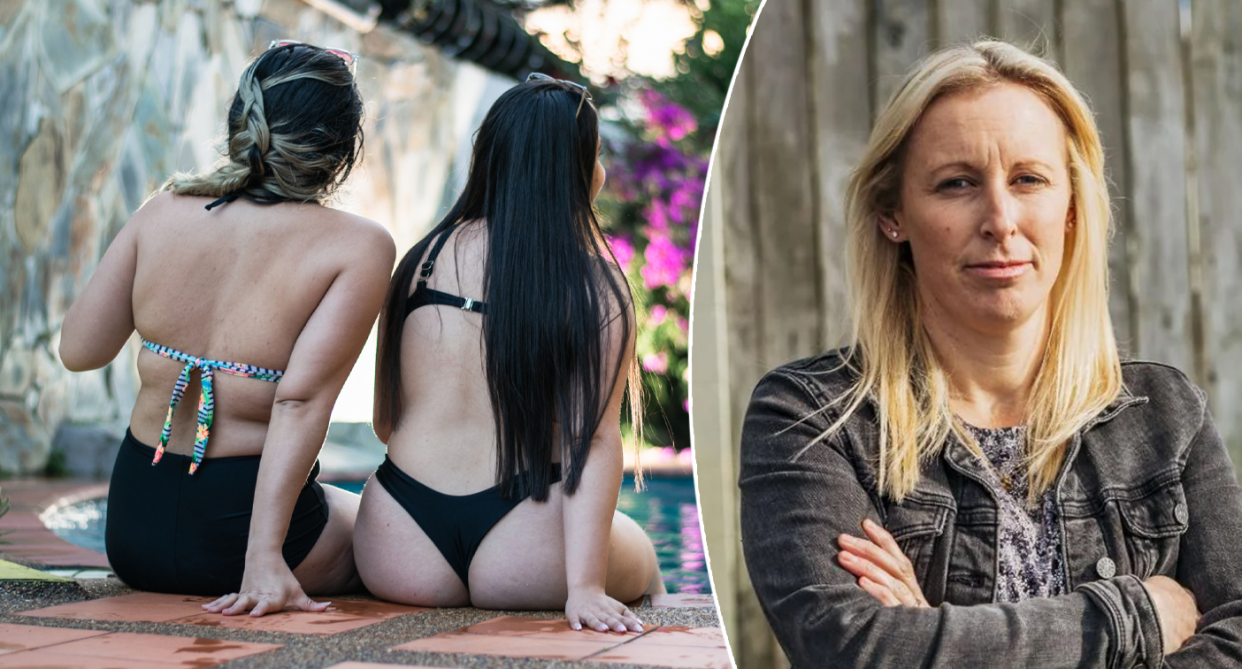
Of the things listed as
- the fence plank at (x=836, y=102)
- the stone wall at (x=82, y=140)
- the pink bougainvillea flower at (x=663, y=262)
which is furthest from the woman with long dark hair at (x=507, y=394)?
the pink bougainvillea flower at (x=663, y=262)

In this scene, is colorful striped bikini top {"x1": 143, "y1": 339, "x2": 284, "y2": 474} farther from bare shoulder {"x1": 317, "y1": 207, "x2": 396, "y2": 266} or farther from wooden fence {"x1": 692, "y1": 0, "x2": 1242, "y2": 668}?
wooden fence {"x1": 692, "y1": 0, "x2": 1242, "y2": 668}

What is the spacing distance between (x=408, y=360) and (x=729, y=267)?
2.33 ft

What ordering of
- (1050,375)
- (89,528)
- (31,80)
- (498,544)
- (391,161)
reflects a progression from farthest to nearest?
(391,161) < (31,80) < (89,528) < (498,544) < (1050,375)

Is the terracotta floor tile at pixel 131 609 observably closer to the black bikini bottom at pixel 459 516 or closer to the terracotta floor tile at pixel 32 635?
the terracotta floor tile at pixel 32 635

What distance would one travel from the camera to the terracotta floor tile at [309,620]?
200 cm

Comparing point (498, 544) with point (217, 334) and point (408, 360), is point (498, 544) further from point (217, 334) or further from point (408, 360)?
point (217, 334)

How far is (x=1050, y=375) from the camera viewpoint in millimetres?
1611

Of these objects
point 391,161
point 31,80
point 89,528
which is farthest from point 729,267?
point 391,161

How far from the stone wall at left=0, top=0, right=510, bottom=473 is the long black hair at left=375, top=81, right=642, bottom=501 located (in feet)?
10.2

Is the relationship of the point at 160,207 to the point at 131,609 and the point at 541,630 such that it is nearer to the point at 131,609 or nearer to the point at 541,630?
the point at 131,609

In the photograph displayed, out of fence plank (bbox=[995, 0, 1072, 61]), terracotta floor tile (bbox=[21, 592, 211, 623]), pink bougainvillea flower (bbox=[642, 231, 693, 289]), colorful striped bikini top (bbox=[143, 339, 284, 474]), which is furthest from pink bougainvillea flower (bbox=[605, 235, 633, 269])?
fence plank (bbox=[995, 0, 1072, 61])

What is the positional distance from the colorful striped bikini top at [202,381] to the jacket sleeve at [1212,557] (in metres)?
1.73

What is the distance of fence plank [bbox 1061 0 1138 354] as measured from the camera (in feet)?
6.25

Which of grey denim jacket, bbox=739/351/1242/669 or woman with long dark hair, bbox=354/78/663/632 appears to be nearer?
grey denim jacket, bbox=739/351/1242/669
